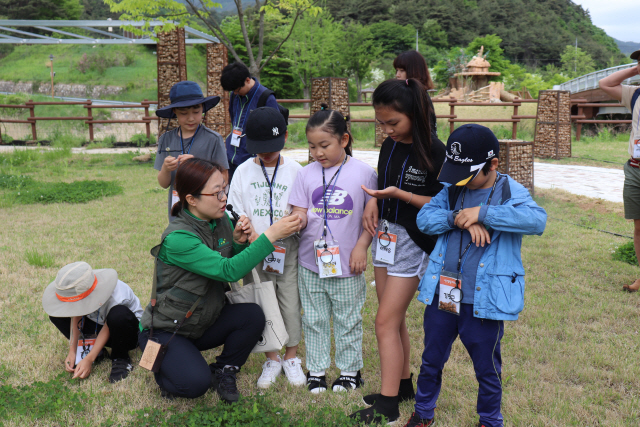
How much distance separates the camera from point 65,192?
756 cm

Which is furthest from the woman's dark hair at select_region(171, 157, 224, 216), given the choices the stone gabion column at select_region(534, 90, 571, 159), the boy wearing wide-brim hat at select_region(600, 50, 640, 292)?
the stone gabion column at select_region(534, 90, 571, 159)

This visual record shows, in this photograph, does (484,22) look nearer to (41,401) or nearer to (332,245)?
(332,245)

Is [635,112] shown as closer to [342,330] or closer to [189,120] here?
[342,330]

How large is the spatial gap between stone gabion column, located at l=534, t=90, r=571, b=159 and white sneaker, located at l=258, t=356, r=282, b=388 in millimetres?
11018

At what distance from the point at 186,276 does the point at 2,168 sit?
9073 mm

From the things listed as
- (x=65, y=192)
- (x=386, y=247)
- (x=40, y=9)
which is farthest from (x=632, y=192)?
(x=40, y=9)

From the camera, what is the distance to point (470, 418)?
2.35 metres

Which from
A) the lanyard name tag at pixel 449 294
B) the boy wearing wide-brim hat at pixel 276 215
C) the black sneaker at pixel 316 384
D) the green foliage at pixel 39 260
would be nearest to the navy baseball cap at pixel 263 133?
the boy wearing wide-brim hat at pixel 276 215

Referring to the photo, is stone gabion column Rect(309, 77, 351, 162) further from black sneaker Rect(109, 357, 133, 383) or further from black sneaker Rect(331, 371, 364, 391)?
black sneaker Rect(331, 371, 364, 391)

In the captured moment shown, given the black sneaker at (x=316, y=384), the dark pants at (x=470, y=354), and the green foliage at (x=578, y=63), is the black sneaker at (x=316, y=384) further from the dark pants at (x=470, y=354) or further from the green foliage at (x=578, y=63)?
the green foliage at (x=578, y=63)

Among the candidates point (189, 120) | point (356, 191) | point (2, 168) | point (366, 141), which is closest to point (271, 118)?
point (356, 191)

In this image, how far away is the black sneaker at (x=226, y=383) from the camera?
2.47 m

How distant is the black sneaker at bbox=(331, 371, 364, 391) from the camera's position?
8.57 ft

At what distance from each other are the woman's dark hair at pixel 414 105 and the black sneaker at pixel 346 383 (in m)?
1.18
